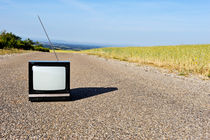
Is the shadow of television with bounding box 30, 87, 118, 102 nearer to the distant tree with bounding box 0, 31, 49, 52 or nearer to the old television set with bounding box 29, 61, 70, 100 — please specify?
the old television set with bounding box 29, 61, 70, 100

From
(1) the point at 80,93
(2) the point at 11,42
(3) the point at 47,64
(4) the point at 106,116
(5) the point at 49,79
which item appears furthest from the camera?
(2) the point at 11,42

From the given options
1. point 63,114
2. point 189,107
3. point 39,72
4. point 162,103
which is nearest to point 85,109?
point 63,114

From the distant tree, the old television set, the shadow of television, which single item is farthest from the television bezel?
the distant tree

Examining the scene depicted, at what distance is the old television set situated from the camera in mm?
3885

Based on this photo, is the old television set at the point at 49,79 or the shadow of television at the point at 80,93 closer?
the old television set at the point at 49,79

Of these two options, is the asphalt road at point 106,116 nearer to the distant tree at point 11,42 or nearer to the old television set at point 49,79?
the old television set at point 49,79

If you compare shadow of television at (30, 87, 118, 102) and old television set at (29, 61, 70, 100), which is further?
shadow of television at (30, 87, 118, 102)

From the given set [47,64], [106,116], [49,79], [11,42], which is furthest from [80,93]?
[11,42]

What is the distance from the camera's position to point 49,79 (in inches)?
157

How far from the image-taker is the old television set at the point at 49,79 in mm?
3885

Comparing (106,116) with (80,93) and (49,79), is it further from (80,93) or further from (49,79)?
(80,93)

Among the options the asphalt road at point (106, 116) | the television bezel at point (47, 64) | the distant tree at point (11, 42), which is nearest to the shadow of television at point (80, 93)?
the asphalt road at point (106, 116)

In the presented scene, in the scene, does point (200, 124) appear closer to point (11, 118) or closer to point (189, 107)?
point (189, 107)

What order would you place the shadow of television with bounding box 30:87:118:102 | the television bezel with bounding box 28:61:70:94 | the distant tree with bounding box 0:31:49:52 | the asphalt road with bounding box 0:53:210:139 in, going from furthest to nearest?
the distant tree with bounding box 0:31:49:52, the shadow of television with bounding box 30:87:118:102, the television bezel with bounding box 28:61:70:94, the asphalt road with bounding box 0:53:210:139
